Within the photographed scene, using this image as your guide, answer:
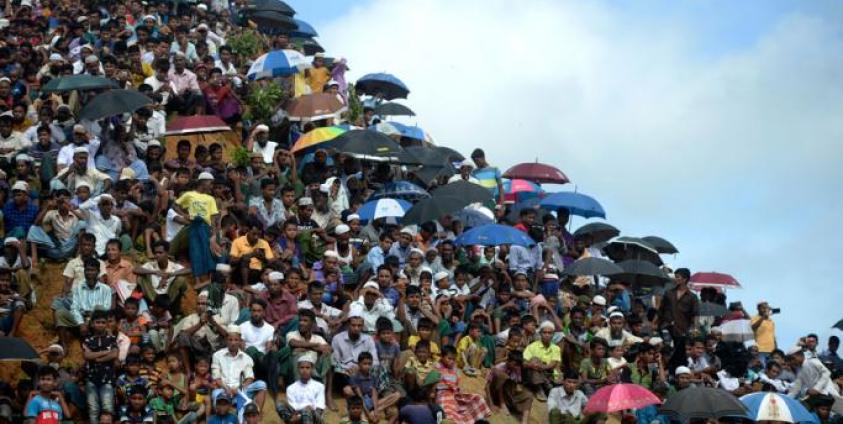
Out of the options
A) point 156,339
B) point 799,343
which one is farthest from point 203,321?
point 799,343

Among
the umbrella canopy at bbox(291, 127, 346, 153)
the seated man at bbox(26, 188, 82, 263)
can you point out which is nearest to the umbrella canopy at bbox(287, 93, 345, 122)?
the umbrella canopy at bbox(291, 127, 346, 153)

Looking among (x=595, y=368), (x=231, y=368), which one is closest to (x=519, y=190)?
(x=595, y=368)

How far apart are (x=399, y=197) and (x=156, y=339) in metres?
8.14

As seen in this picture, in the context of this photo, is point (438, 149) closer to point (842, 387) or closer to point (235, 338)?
point (842, 387)

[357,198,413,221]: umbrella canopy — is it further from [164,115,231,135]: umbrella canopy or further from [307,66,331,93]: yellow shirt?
[307,66,331,93]: yellow shirt

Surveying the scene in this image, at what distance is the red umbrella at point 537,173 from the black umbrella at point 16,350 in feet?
48.8

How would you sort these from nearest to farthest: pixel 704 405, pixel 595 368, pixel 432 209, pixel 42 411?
pixel 42 411, pixel 704 405, pixel 595 368, pixel 432 209

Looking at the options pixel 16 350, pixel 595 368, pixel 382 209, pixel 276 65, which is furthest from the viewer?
pixel 276 65

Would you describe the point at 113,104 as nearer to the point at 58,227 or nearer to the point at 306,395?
the point at 58,227

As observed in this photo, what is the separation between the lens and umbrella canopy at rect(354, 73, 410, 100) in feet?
126

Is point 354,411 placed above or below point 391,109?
below

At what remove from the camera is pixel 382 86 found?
38500 mm

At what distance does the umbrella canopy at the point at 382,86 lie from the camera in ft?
126

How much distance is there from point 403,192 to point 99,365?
30.8 feet
